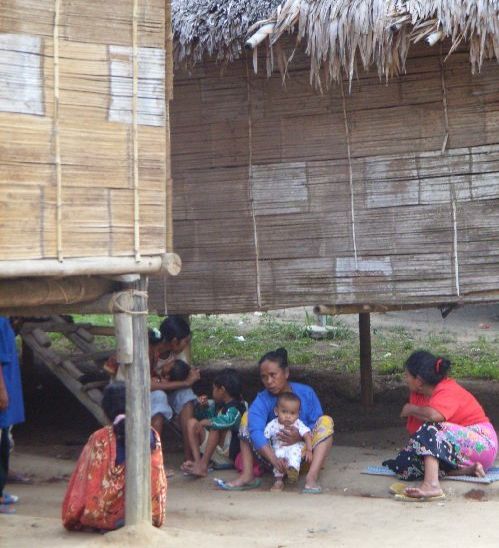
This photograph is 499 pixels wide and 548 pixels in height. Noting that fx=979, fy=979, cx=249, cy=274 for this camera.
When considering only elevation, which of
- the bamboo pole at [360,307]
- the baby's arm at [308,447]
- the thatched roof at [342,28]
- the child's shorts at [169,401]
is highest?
the thatched roof at [342,28]

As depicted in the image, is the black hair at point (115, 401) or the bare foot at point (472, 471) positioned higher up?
the black hair at point (115, 401)

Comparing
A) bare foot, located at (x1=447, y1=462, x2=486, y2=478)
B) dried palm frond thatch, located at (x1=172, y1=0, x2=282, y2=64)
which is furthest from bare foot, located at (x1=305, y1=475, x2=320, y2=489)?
dried palm frond thatch, located at (x1=172, y1=0, x2=282, y2=64)

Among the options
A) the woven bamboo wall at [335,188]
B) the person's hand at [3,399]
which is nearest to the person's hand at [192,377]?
the woven bamboo wall at [335,188]

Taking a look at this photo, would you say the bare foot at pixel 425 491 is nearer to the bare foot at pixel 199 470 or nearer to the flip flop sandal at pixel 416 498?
the flip flop sandal at pixel 416 498

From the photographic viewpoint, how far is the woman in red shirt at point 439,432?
6484 millimetres

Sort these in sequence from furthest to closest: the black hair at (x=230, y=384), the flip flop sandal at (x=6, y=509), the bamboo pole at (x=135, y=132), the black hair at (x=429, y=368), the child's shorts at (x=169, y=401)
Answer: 1. the child's shorts at (x=169, y=401)
2. the black hair at (x=230, y=384)
3. the black hair at (x=429, y=368)
4. the flip flop sandal at (x=6, y=509)
5. the bamboo pole at (x=135, y=132)

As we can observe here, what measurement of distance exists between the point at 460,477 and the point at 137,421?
2.46 meters

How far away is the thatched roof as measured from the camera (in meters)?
6.46

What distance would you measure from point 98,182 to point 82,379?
136 inches

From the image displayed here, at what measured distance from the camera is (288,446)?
6988 millimetres

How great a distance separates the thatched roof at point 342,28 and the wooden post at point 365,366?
10.6ft

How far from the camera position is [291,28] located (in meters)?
6.75

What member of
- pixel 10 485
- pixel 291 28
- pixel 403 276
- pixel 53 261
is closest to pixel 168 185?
pixel 53 261

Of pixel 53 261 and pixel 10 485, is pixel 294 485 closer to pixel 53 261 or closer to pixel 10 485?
pixel 10 485
